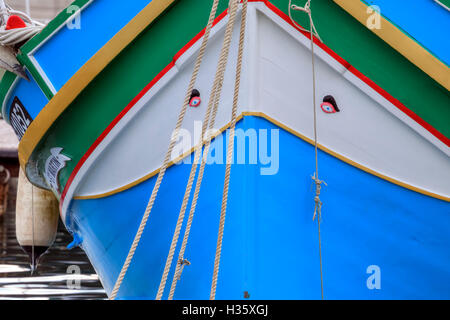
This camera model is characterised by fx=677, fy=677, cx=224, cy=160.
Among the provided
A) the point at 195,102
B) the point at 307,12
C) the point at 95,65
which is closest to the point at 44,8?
the point at 95,65

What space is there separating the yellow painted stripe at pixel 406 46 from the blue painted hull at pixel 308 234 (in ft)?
1.67

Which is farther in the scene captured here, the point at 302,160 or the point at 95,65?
the point at 95,65

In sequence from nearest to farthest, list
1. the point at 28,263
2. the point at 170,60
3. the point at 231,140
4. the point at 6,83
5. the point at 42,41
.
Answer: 1. the point at 231,140
2. the point at 170,60
3. the point at 42,41
4. the point at 6,83
5. the point at 28,263

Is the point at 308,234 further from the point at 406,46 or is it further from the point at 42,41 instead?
the point at 42,41

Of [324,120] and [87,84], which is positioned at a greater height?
[87,84]

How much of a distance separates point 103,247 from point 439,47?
2.00m

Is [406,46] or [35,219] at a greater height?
[35,219]

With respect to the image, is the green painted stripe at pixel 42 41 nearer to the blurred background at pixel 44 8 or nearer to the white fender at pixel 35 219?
the white fender at pixel 35 219

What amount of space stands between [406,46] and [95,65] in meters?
1.38

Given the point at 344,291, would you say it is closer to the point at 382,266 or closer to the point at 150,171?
the point at 382,266

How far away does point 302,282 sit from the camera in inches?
115

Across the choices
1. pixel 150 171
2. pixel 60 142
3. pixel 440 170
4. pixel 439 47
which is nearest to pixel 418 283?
pixel 440 170

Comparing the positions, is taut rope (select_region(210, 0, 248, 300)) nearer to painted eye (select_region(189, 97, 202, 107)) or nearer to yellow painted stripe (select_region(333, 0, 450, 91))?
painted eye (select_region(189, 97, 202, 107))

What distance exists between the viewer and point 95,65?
3100mm
